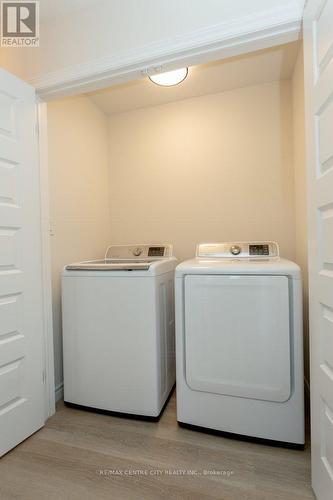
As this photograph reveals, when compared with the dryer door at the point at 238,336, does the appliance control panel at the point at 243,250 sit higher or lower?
higher

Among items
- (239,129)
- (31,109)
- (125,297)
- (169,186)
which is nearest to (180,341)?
(125,297)

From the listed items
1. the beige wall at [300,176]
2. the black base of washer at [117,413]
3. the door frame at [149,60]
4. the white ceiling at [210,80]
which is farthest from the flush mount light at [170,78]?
the black base of washer at [117,413]

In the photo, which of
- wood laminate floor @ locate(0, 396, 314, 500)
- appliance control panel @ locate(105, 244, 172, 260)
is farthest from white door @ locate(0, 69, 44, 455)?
appliance control panel @ locate(105, 244, 172, 260)

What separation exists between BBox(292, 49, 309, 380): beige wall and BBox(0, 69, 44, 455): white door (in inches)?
67.9

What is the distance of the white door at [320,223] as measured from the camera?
919 millimetres

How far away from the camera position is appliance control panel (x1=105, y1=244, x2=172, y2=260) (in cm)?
226

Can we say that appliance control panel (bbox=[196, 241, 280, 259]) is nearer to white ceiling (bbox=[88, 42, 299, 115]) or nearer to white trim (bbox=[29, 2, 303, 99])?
white trim (bbox=[29, 2, 303, 99])

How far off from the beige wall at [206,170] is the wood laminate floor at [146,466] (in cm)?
140

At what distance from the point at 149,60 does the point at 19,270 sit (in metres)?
1.33

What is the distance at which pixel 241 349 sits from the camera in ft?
4.60

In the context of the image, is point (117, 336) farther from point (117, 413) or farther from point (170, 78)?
point (170, 78)

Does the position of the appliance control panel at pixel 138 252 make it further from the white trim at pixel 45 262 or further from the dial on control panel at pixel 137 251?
the white trim at pixel 45 262

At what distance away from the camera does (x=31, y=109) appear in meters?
1.55

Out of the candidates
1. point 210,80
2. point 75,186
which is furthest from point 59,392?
point 210,80
